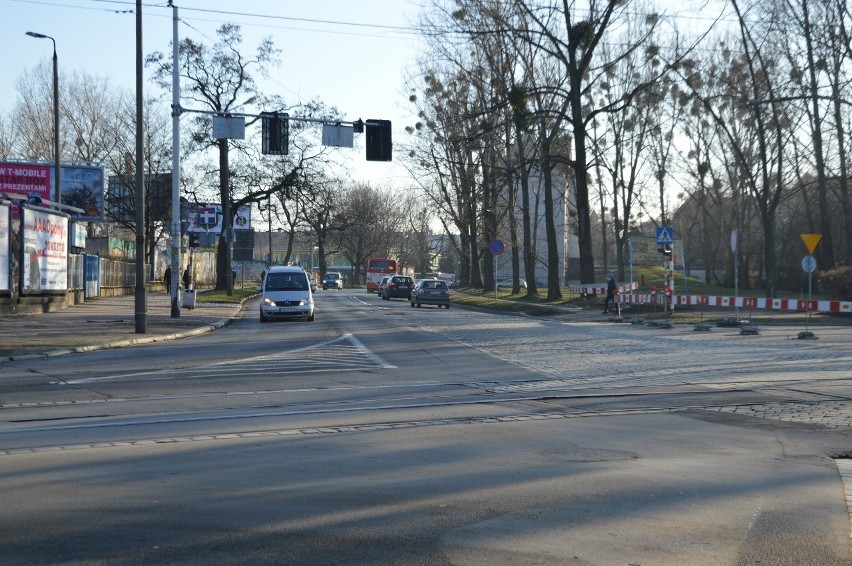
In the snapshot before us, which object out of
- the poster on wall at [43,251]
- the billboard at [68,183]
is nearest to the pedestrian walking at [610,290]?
the poster on wall at [43,251]

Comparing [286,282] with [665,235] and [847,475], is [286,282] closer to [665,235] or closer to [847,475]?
[665,235]

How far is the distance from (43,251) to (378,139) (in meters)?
13.2

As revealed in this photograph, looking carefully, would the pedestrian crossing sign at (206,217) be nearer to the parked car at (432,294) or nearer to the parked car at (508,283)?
the parked car at (432,294)

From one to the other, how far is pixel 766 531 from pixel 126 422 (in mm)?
7275

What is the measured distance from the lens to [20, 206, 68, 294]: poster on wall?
30.9 m

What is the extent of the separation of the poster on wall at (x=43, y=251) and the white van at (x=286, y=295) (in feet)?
24.6

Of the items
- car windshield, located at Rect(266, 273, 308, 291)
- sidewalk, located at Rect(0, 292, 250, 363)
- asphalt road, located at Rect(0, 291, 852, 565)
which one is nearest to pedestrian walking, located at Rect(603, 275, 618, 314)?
car windshield, located at Rect(266, 273, 308, 291)

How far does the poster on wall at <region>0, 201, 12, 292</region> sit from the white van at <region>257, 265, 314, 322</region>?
27.2 ft

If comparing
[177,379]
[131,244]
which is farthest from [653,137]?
[177,379]

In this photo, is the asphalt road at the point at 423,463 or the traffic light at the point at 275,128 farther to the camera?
the traffic light at the point at 275,128

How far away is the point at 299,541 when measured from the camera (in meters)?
5.68

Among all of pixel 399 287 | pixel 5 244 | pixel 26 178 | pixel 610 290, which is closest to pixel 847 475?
pixel 5 244

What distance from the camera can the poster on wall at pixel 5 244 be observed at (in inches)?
1125

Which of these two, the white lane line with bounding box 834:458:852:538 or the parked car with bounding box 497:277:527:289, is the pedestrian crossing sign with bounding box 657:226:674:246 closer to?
the white lane line with bounding box 834:458:852:538
